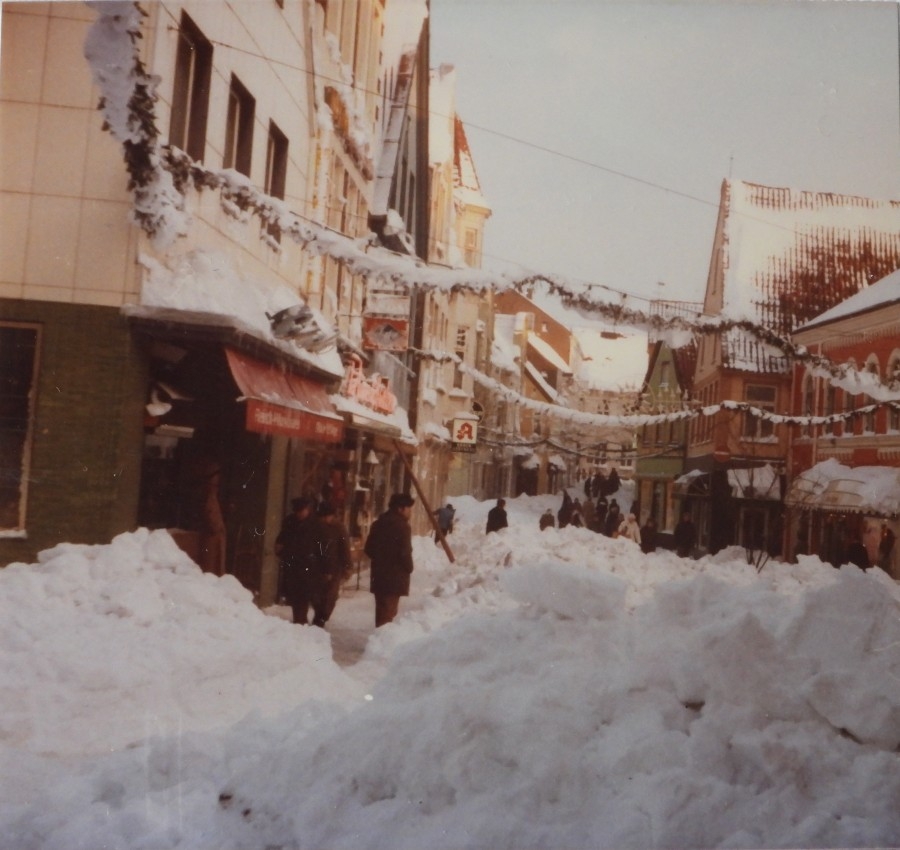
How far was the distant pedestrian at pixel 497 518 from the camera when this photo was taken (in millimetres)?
6965

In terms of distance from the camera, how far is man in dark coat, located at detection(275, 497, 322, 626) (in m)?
7.14

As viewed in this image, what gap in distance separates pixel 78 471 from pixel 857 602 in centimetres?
549

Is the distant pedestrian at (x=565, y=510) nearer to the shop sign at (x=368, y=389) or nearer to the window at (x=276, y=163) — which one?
the shop sign at (x=368, y=389)

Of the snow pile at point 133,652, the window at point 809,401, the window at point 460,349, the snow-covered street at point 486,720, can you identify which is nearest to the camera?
the snow-covered street at point 486,720

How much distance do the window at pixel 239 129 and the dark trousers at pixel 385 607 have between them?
13.2 feet

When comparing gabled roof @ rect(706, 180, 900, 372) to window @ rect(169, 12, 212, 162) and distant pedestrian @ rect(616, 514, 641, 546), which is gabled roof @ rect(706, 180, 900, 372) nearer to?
distant pedestrian @ rect(616, 514, 641, 546)

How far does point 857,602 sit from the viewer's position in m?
5.29

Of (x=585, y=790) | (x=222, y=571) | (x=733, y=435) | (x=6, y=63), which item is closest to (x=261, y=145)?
(x=6, y=63)

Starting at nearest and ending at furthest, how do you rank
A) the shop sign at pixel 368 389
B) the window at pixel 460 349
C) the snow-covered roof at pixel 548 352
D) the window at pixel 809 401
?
the window at pixel 809 401
the snow-covered roof at pixel 548 352
the window at pixel 460 349
the shop sign at pixel 368 389

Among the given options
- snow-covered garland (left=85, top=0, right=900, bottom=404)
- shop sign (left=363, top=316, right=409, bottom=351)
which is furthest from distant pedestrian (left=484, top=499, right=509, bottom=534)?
shop sign (left=363, top=316, right=409, bottom=351)

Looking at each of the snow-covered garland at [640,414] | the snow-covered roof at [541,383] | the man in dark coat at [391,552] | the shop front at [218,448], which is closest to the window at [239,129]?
the shop front at [218,448]

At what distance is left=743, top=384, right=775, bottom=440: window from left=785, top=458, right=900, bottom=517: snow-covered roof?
486 mm

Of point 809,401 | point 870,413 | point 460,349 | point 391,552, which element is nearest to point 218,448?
point 391,552

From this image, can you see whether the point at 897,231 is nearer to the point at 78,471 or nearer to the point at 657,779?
the point at 657,779
